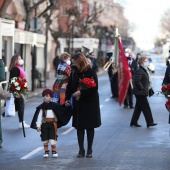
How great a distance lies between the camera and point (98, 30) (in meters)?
86.5

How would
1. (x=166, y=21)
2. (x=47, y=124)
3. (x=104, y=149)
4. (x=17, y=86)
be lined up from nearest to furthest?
(x=47, y=124), (x=104, y=149), (x=17, y=86), (x=166, y=21)

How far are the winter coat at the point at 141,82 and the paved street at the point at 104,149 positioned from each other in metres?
0.91

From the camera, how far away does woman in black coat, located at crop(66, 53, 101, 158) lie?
11727 millimetres

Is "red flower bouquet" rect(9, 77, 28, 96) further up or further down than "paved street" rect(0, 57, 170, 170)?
further up

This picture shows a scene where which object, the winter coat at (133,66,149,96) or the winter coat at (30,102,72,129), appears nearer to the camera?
the winter coat at (30,102,72,129)

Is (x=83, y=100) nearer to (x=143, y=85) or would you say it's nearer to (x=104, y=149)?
(x=104, y=149)

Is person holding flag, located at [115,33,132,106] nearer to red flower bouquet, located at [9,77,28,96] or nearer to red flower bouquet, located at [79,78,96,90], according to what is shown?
red flower bouquet, located at [9,77,28,96]

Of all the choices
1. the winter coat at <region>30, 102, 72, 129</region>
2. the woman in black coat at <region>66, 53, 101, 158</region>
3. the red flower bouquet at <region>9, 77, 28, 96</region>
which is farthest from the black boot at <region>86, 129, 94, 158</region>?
the red flower bouquet at <region>9, 77, 28, 96</region>

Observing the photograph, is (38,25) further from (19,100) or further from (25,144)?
(25,144)

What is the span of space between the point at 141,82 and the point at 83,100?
5.57 meters

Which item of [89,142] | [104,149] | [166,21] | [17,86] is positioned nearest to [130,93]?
[17,86]

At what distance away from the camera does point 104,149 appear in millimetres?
12992

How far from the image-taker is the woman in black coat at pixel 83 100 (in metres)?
11.7

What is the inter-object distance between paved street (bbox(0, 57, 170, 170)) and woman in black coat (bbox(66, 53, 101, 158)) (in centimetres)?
52
